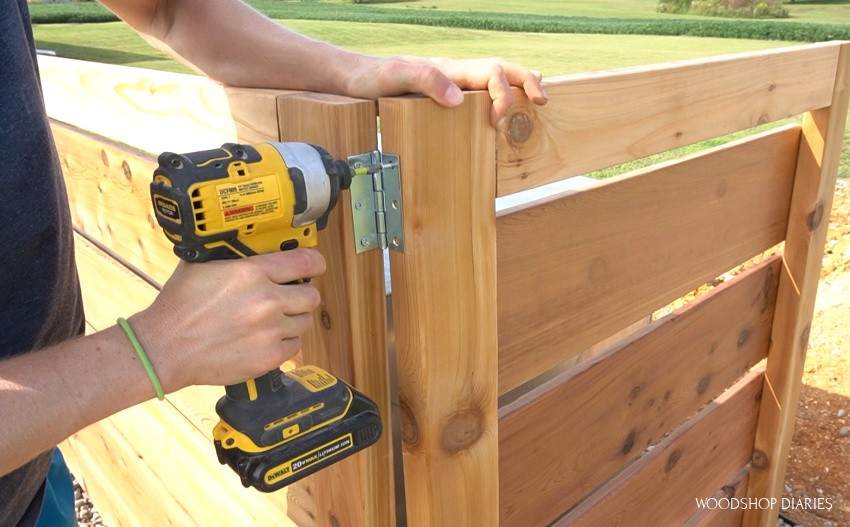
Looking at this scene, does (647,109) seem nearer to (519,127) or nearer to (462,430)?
(519,127)

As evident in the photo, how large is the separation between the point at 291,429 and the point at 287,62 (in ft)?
2.25

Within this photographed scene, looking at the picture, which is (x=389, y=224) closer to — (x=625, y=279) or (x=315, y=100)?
(x=315, y=100)

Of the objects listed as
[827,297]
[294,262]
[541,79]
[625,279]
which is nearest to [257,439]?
[294,262]

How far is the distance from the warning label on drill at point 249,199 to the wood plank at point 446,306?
0.22 meters

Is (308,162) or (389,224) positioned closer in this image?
(308,162)

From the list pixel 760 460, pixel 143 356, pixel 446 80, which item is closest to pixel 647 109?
pixel 446 80

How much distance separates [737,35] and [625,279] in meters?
26.0

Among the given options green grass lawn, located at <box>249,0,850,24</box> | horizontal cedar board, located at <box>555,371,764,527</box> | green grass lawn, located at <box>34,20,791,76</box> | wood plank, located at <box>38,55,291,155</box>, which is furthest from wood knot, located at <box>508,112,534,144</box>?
green grass lawn, located at <box>249,0,850,24</box>

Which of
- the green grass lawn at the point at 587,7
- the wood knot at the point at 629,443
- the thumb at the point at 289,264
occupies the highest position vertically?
the thumb at the point at 289,264

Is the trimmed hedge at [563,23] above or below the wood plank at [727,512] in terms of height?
above

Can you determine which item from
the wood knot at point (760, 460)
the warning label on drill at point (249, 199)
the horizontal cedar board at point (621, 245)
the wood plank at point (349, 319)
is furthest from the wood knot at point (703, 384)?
the warning label on drill at point (249, 199)

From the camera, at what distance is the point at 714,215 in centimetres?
189

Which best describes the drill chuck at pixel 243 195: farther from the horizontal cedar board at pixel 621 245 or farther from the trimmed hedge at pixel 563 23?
the trimmed hedge at pixel 563 23

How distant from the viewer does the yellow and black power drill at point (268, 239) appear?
0.89 metres
